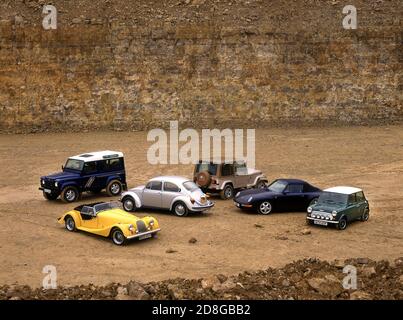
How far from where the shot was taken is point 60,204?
2008 cm

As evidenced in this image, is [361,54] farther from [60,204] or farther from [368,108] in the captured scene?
[60,204]

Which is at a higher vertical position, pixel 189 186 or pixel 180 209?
pixel 189 186

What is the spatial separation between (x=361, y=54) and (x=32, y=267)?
30.9 metres

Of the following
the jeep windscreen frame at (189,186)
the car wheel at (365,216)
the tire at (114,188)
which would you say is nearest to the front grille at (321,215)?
the car wheel at (365,216)

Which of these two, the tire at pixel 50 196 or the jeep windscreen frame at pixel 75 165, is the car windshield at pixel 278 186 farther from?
the tire at pixel 50 196

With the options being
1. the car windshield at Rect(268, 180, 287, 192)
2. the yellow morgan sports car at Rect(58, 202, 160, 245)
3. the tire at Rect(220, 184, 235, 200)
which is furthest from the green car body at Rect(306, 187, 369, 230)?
the yellow morgan sports car at Rect(58, 202, 160, 245)

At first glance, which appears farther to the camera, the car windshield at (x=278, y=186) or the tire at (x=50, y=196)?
the tire at (x=50, y=196)

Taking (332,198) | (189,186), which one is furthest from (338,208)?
(189,186)

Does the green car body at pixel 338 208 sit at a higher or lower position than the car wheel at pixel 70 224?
higher

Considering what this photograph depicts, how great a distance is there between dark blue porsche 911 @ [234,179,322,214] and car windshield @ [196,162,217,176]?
194 centimetres

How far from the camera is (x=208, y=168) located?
2108cm

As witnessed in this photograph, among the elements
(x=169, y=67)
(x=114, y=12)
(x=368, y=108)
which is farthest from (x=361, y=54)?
(x=114, y=12)

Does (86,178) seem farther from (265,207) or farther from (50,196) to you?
(265,207)

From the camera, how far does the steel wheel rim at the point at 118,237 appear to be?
15.4 meters
